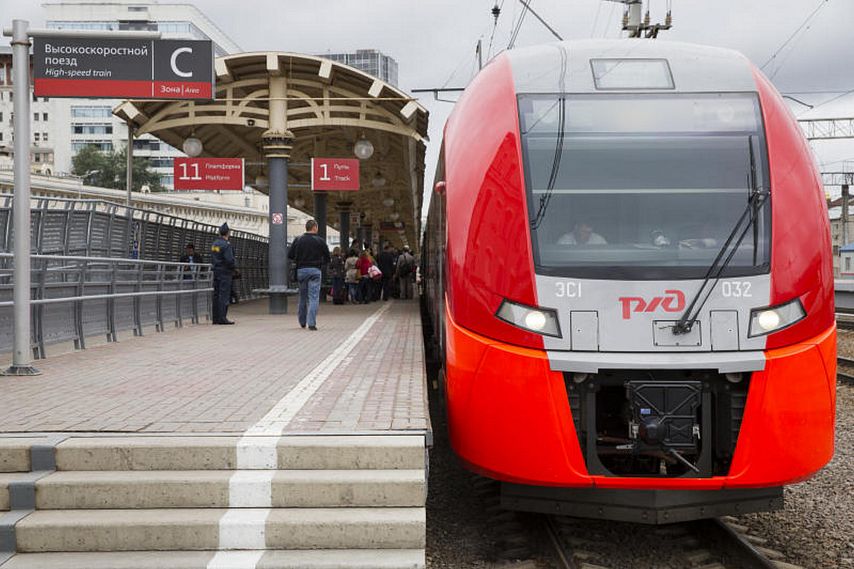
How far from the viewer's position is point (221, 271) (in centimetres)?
1466

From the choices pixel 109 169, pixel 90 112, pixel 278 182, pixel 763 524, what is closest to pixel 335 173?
pixel 278 182

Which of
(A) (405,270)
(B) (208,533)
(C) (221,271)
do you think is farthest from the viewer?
(A) (405,270)

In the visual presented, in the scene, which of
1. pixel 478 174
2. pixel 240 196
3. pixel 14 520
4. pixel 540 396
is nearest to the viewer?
pixel 14 520

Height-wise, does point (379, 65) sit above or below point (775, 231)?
above

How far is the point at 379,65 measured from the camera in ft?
538

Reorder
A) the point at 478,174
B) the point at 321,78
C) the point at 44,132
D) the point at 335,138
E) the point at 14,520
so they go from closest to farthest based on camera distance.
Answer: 1. the point at 14,520
2. the point at 478,174
3. the point at 321,78
4. the point at 335,138
5. the point at 44,132

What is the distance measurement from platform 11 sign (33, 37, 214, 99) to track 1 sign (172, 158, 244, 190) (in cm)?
590

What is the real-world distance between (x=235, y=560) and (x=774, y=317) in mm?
3143

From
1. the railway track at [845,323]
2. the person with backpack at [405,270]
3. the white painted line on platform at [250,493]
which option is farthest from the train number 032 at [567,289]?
the person with backpack at [405,270]

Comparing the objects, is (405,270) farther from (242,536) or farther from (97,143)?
(97,143)

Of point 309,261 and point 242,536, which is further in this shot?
point 309,261

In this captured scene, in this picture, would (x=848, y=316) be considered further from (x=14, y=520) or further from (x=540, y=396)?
(x=14, y=520)

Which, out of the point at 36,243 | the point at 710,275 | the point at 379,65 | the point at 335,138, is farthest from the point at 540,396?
the point at 379,65

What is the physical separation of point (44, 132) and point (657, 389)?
347 feet
